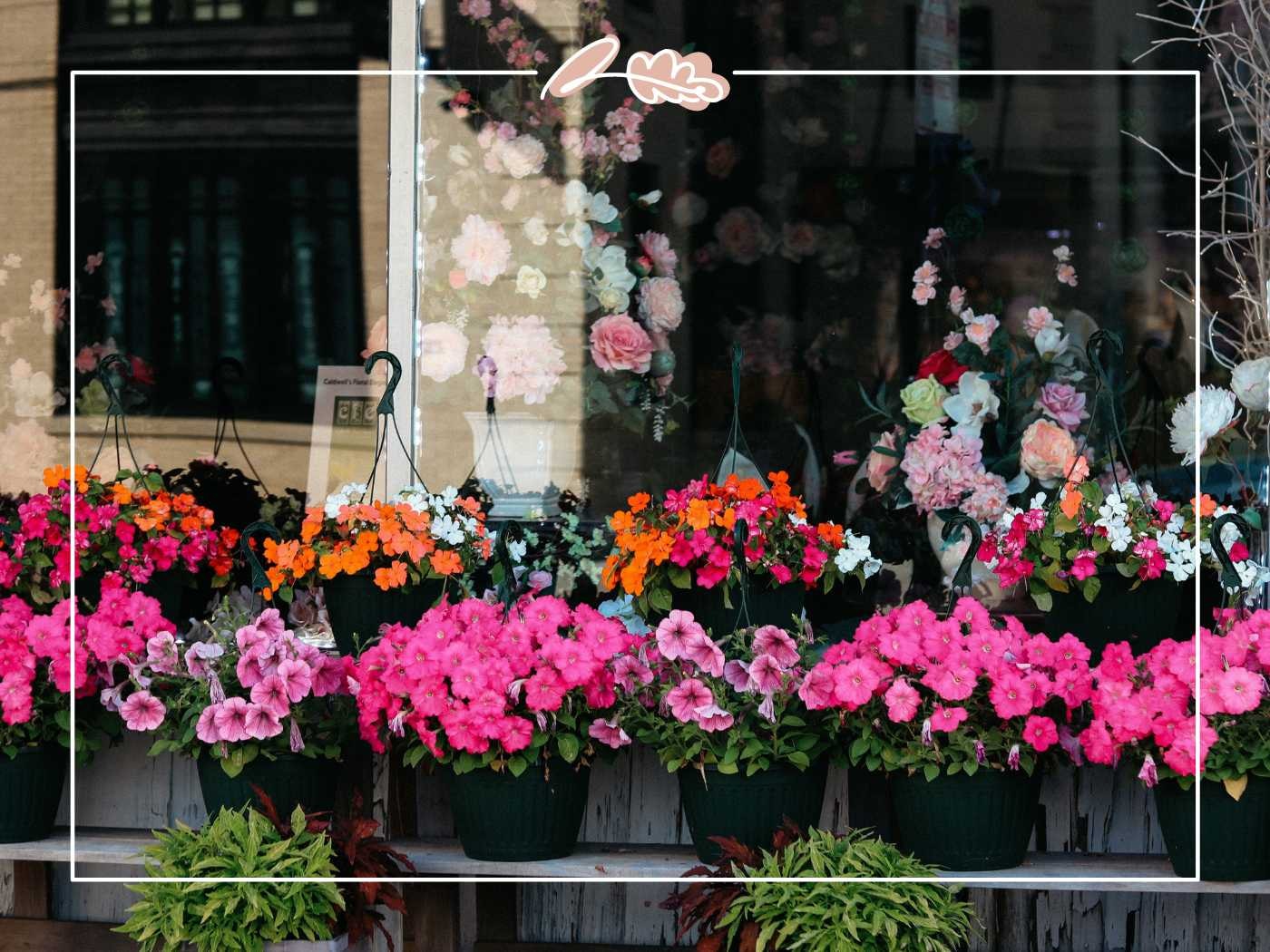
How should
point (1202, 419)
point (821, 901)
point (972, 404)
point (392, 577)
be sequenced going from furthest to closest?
point (972, 404)
point (1202, 419)
point (392, 577)
point (821, 901)

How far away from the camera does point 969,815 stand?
2844mm

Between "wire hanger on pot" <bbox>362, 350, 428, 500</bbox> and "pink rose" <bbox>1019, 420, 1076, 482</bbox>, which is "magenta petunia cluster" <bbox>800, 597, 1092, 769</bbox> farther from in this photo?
"pink rose" <bbox>1019, 420, 1076, 482</bbox>

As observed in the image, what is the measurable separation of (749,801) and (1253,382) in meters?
1.48

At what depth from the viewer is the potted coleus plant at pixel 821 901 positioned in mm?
2668

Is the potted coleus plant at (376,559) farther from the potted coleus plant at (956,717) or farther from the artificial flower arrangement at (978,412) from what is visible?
the artificial flower arrangement at (978,412)

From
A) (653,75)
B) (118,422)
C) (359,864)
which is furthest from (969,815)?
(118,422)

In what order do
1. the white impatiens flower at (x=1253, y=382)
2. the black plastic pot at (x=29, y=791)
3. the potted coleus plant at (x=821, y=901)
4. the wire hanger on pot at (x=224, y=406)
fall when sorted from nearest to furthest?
the potted coleus plant at (x=821, y=901) < the black plastic pot at (x=29, y=791) < the white impatiens flower at (x=1253, y=382) < the wire hanger on pot at (x=224, y=406)

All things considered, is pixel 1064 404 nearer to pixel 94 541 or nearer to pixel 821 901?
pixel 821 901

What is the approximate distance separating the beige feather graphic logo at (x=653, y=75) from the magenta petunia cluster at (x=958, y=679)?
1.79 m

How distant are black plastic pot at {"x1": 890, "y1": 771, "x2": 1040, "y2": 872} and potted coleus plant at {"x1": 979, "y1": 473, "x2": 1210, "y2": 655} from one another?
1.48 feet

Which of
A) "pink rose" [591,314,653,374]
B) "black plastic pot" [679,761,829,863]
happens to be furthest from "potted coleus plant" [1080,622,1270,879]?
"pink rose" [591,314,653,374]

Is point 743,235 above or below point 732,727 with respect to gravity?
above

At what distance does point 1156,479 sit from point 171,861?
8.10 feet

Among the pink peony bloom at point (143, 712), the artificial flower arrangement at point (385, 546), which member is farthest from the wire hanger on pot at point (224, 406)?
the pink peony bloom at point (143, 712)
